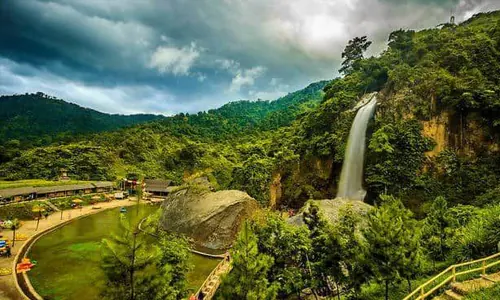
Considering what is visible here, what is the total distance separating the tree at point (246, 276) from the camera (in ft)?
41.9

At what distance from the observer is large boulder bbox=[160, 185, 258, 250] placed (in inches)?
1270

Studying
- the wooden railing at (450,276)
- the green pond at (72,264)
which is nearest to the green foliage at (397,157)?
the wooden railing at (450,276)

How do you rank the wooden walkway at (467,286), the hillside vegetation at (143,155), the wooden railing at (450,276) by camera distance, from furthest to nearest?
the hillside vegetation at (143,155), the wooden walkway at (467,286), the wooden railing at (450,276)

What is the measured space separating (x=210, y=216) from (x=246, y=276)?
20.8 m

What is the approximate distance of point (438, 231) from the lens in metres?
Answer: 17.7

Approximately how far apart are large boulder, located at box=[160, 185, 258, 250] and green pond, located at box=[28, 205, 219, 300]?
2.89 meters

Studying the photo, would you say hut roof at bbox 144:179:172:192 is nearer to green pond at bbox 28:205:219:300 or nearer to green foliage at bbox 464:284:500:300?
green pond at bbox 28:205:219:300

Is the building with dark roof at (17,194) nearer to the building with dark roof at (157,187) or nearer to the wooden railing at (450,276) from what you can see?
the building with dark roof at (157,187)

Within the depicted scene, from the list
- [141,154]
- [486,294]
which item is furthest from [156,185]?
[486,294]

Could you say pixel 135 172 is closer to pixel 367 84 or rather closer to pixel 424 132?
pixel 367 84

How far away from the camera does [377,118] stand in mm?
37375

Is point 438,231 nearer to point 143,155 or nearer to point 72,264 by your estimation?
point 72,264

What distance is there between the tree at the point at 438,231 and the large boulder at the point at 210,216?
1832 centimetres

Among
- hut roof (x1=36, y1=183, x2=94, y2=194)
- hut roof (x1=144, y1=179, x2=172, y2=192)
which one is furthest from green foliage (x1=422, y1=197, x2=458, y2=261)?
hut roof (x1=144, y1=179, x2=172, y2=192)
